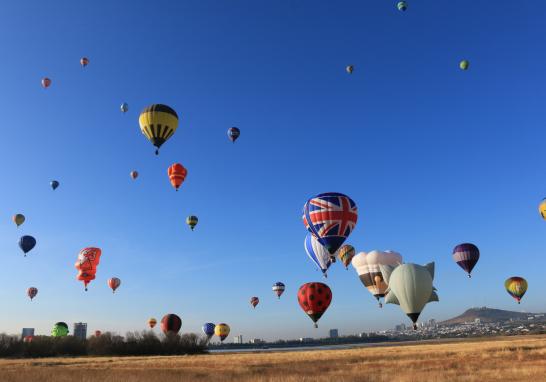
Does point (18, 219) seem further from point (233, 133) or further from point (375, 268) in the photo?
point (375, 268)

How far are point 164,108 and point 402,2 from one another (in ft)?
106

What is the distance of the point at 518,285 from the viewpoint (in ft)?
262

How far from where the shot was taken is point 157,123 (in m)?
45.2

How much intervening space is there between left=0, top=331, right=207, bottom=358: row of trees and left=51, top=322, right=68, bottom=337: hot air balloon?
1814 millimetres

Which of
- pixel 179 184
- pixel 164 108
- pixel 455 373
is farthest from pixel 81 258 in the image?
pixel 455 373

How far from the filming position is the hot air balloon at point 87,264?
67287 millimetres

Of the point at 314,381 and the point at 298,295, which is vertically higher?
the point at 298,295

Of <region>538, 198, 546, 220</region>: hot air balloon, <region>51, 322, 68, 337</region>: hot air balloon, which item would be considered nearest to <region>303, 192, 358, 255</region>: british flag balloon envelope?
<region>538, 198, 546, 220</region>: hot air balloon

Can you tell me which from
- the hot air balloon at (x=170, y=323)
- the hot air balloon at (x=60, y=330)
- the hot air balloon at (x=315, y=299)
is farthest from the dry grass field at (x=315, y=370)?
the hot air balloon at (x=60, y=330)

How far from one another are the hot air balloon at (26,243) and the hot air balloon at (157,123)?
36.8 metres

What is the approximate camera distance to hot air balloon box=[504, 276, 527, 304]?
7838 centimetres

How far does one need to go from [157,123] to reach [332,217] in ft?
64.4

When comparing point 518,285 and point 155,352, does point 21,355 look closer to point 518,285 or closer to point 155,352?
point 155,352

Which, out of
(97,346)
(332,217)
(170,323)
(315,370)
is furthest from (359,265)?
(97,346)
